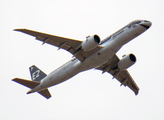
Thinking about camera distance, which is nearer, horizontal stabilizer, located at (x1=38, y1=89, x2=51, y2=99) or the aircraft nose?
the aircraft nose

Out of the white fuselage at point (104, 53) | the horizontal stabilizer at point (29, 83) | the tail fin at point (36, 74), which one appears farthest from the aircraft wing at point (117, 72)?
the horizontal stabilizer at point (29, 83)

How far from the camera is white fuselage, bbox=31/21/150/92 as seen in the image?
38.7 m

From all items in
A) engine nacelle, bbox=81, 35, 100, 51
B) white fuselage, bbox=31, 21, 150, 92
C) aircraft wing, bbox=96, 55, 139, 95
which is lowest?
aircraft wing, bbox=96, 55, 139, 95

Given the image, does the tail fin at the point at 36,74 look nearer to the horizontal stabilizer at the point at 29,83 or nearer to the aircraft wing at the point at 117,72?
the horizontal stabilizer at the point at 29,83

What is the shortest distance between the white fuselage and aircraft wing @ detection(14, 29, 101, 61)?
64 cm

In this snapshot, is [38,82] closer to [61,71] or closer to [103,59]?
[61,71]

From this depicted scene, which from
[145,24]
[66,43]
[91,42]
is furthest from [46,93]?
[145,24]

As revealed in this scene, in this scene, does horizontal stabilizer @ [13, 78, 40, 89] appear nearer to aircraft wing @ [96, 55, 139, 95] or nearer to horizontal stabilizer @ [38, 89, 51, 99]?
horizontal stabilizer @ [38, 89, 51, 99]

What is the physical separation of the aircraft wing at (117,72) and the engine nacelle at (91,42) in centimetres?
780

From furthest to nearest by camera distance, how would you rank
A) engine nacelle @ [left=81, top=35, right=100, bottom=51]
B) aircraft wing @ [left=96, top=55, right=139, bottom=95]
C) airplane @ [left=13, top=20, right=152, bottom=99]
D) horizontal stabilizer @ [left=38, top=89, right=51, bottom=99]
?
1. horizontal stabilizer @ [left=38, top=89, right=51, bottom=99]
2. aircraft wing @ [left=96, top=55, right=139, bottom=95]
3. airplane @ [left=13, top=20, right=152, bottom=99]
4. engine nacelle @ [left=81, top=35, right=100, bottom=51]

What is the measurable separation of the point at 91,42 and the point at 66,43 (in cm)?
379

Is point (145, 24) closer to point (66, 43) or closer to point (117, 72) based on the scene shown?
point (66, 43)

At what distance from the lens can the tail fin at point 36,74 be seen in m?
46.6

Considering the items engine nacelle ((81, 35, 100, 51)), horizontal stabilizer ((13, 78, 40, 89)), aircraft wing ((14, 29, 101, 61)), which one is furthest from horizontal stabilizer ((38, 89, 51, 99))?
engine nacelle ((81, 35, 100, 51))
